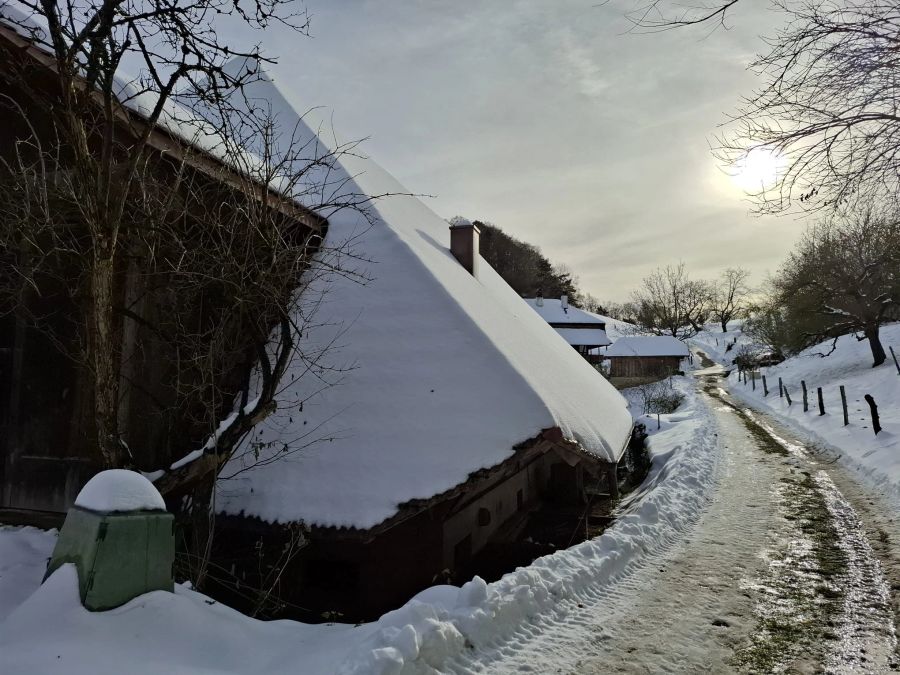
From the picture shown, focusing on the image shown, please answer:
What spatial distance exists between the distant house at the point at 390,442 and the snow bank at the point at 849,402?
652cm

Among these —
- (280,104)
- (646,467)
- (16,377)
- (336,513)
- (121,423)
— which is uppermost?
(280,104)

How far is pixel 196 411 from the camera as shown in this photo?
609 cm

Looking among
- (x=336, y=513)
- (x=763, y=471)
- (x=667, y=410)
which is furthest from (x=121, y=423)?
(x=667, y=410)

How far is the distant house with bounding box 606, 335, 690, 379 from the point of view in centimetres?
5175

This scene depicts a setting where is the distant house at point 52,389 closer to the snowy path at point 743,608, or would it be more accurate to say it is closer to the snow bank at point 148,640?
the snow bank at point 148,640

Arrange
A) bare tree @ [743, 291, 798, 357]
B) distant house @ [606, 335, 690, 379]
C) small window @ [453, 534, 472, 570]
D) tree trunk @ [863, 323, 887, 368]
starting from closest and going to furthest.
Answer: small window @ [453, 534, 472, 570] → tree trunk @ [863, 323, 887, 368] → bare tree @ [743, 291, 798, 357] → distant house @ [606, 335, 690, 379]

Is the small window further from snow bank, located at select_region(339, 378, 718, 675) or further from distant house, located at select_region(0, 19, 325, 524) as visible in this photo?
distant house, located at select_region(0, 19, 325, 524)

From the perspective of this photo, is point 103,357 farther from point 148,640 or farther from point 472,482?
point 472,482

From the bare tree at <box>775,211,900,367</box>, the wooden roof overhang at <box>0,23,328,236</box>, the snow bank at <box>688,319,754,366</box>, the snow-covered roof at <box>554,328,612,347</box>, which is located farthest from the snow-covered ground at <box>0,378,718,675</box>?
the snow bank at <box>688,319,754,366</box>

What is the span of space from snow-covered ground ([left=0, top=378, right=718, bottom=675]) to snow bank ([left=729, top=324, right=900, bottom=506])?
7.16m

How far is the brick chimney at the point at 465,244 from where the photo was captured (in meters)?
11.2

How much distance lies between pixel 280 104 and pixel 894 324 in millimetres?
40533

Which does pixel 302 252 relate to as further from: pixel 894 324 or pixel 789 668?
pixel 894 324

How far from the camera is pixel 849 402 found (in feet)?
69.6
